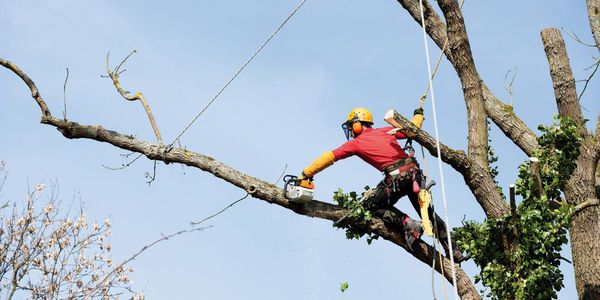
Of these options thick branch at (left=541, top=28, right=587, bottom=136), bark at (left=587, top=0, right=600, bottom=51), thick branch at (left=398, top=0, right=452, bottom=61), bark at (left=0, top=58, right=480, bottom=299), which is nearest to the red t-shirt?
bark at (left=0, top=58, right=480, bottom=299)

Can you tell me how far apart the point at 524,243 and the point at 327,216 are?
174 cm

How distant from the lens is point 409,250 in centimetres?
787

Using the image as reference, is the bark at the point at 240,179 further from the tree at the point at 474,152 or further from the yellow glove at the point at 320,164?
the yellow glove at the point at 320,164

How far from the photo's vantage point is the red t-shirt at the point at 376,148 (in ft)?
26.0

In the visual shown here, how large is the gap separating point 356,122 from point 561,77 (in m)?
2.42

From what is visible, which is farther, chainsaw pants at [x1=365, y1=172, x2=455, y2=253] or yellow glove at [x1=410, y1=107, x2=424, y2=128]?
yellow glove at [x1=410, y1=107, x2=424, y2=128]

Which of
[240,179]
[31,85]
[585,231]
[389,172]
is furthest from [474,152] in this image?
[31,85]

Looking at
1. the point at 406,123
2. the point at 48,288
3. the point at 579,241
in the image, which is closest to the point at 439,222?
the point at 406,123

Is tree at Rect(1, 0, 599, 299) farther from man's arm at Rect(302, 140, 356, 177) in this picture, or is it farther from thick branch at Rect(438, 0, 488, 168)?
man's arm at Rect(302, 140, 356, 177)

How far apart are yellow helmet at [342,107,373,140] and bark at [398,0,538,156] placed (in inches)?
52.2

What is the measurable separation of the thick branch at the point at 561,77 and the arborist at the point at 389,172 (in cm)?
182

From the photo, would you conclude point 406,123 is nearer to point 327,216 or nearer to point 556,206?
point 327,216

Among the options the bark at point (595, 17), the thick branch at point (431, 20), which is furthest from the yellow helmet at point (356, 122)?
the bark at point (595, 17)

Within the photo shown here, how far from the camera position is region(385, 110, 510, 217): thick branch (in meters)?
7.66
